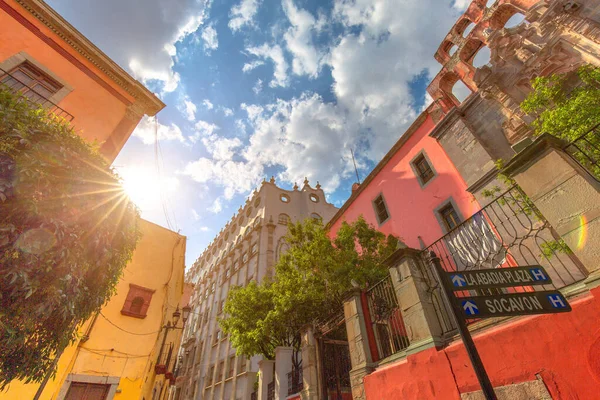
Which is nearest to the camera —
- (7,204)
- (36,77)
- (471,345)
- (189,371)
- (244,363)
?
(471,345)

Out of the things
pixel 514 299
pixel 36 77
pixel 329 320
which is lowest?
pixel 514 299

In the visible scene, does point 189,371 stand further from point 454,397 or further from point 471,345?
point 471,345

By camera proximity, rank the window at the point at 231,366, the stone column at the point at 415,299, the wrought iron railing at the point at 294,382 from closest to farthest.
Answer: the stone column at the point at 415,299 → the wrought iron railing at the point at 294,382 → the window at the point at 231,366

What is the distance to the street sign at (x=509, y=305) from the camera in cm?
254

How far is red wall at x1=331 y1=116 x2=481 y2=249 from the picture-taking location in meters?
11.3

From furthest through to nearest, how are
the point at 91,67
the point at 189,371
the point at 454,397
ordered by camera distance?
the point at 189,371 → the point at 91,67 → the point at 454,397

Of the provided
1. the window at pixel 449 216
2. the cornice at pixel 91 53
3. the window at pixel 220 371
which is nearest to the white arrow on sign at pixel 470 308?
the window at pixel 449 216

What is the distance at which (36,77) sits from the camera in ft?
29.9

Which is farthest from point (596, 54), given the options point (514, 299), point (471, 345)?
point (471, 345)

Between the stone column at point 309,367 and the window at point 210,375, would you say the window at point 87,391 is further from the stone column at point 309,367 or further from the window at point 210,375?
the window at point 210,375

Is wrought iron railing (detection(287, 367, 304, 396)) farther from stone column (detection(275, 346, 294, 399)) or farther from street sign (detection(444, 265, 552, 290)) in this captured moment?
street sign (detection(444, 265, 552, 290))

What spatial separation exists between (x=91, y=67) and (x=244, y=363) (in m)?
20.7

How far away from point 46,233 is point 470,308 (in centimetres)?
576

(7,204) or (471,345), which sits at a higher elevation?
(7,204)
